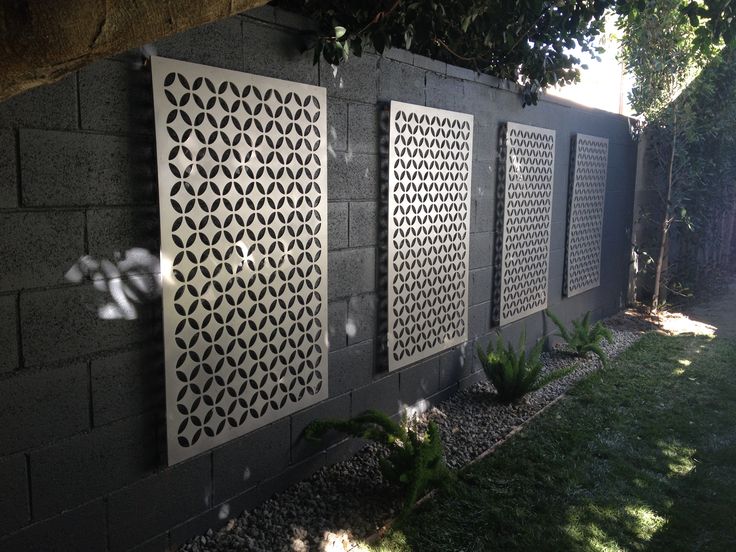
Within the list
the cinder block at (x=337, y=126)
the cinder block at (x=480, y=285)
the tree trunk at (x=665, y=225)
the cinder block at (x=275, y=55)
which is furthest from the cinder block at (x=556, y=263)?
the cinder block at (x=275, y=55)

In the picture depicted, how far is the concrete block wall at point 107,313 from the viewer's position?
7.57ft

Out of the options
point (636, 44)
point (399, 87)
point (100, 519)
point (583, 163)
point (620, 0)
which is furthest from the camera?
point (636, 44)

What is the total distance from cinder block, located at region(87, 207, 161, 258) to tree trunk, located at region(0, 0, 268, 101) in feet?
4.13

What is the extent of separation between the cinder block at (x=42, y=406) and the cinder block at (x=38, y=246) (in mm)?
351

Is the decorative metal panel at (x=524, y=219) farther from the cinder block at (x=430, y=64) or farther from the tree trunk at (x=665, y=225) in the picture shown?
the tree trunk at (x=665, y=225)

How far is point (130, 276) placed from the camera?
104 inches

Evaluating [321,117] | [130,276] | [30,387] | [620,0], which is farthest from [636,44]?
[30,387]

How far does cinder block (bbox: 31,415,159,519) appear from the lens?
95.3 inches

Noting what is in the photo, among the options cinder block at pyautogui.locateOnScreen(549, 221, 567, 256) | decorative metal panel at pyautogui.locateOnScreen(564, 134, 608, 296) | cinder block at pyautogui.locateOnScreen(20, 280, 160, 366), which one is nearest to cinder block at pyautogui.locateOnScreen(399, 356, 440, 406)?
cinder block at pyautogui.locateOnScreen(20, 280, 160, 366)

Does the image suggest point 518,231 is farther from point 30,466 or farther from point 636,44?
point 30,466

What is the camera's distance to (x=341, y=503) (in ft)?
11.2

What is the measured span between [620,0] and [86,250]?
425cm

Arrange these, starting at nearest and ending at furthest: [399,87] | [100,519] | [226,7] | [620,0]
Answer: [226,7], [100,519], [399,87], [620,0]

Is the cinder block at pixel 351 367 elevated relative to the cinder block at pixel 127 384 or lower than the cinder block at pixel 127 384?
lower
